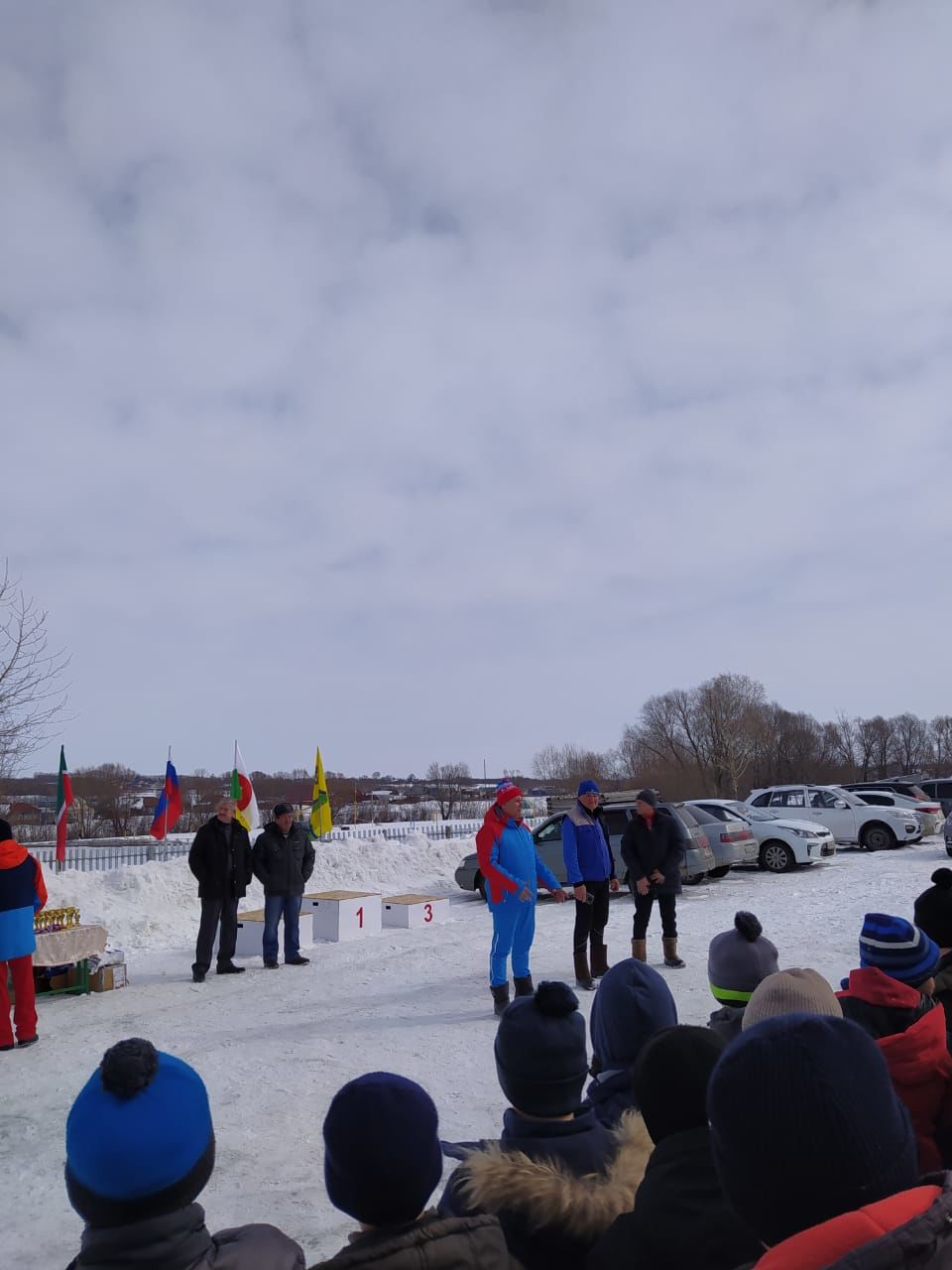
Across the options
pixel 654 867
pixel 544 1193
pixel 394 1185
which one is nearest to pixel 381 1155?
pixel 394 1185

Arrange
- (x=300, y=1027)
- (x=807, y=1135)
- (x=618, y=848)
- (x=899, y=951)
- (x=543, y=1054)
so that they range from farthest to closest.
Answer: (x=618, y=848) < (x=300, y=1027) < (x=899, y=951) < (x=543, y=1054) < (x=807, y=1135)

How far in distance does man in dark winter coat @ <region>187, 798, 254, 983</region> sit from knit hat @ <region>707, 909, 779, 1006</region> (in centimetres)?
674

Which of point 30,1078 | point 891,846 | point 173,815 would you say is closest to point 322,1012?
point 30,1078

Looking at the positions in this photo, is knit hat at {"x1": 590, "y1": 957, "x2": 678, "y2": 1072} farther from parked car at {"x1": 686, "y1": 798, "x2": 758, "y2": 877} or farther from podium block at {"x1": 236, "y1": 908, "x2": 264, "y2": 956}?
parked car at {"x1": 686, "y1": 798, "x2": 758, "y2": 877}

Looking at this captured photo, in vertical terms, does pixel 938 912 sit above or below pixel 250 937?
above

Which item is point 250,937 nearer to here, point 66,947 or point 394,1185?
point 66,947

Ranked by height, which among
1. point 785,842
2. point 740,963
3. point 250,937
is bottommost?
point 250,937

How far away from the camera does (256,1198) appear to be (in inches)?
167

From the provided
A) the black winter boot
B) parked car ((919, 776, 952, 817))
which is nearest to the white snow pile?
the black winter boot

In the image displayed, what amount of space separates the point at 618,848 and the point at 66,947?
9.65 metres

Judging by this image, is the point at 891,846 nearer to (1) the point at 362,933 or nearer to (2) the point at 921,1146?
(1) the point at 362,933

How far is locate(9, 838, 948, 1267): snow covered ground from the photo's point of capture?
14.4 feet

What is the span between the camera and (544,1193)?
85.6 inches

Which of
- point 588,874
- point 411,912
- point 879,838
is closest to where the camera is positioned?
point 588,874
